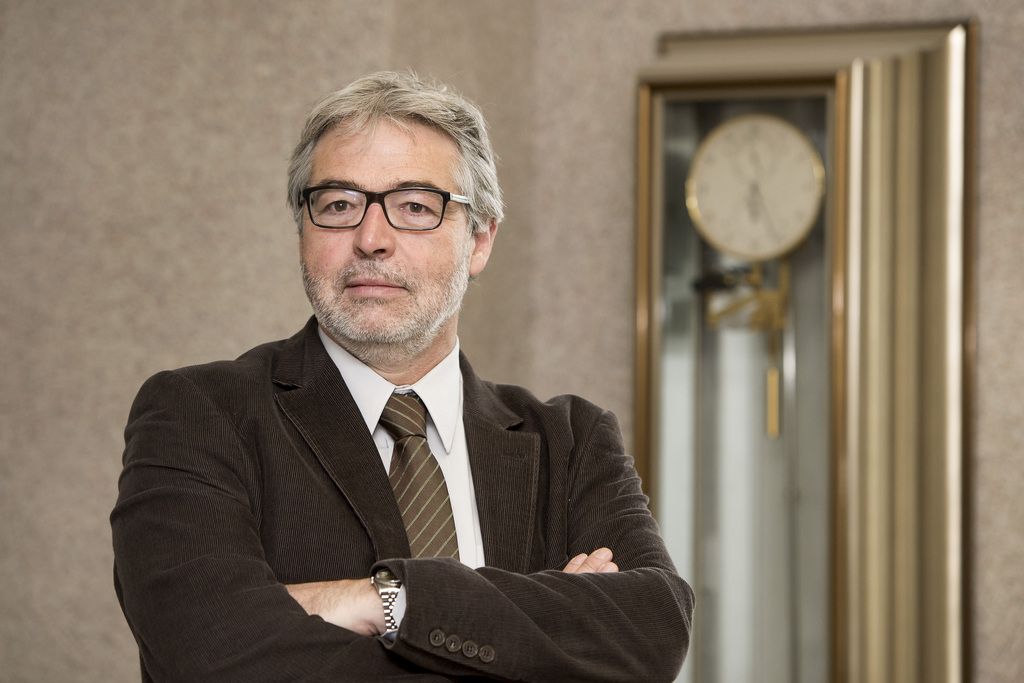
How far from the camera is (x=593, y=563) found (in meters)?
1.54

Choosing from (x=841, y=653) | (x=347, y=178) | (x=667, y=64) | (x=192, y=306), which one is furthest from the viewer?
(x=667, y=64)

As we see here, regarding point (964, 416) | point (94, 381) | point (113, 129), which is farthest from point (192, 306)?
point (964, 416)

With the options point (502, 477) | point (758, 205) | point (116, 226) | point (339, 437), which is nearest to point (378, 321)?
point (339, 437)

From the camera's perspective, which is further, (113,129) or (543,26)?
(543,26)

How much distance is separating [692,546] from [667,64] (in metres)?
1.34

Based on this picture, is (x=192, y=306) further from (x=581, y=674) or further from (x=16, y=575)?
(x=581, y=674)

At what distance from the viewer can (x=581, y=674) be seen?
1369 millimetres

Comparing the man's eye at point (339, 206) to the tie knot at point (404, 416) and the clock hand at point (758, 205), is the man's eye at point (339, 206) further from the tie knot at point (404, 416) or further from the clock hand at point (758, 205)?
the clock hand at point (758, 205)

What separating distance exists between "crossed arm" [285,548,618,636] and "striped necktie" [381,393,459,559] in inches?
6.4

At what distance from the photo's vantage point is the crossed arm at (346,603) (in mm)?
1348

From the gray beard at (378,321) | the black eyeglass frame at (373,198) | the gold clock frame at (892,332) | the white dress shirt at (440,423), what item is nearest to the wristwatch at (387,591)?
the white dress shirt at (440,423)

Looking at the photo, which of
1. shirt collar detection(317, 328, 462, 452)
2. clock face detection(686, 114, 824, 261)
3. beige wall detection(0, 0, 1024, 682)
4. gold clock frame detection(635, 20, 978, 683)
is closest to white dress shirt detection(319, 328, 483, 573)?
shirt collar detection(317, 328, 462, 452)

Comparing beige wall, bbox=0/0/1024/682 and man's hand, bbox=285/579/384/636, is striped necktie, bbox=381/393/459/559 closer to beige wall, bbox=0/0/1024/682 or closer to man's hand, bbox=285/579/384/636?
man's hand, bbox=285/579/384/636

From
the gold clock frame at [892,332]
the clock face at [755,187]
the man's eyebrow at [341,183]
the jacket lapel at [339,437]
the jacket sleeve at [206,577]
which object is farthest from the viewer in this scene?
the clock face at [755,187]
